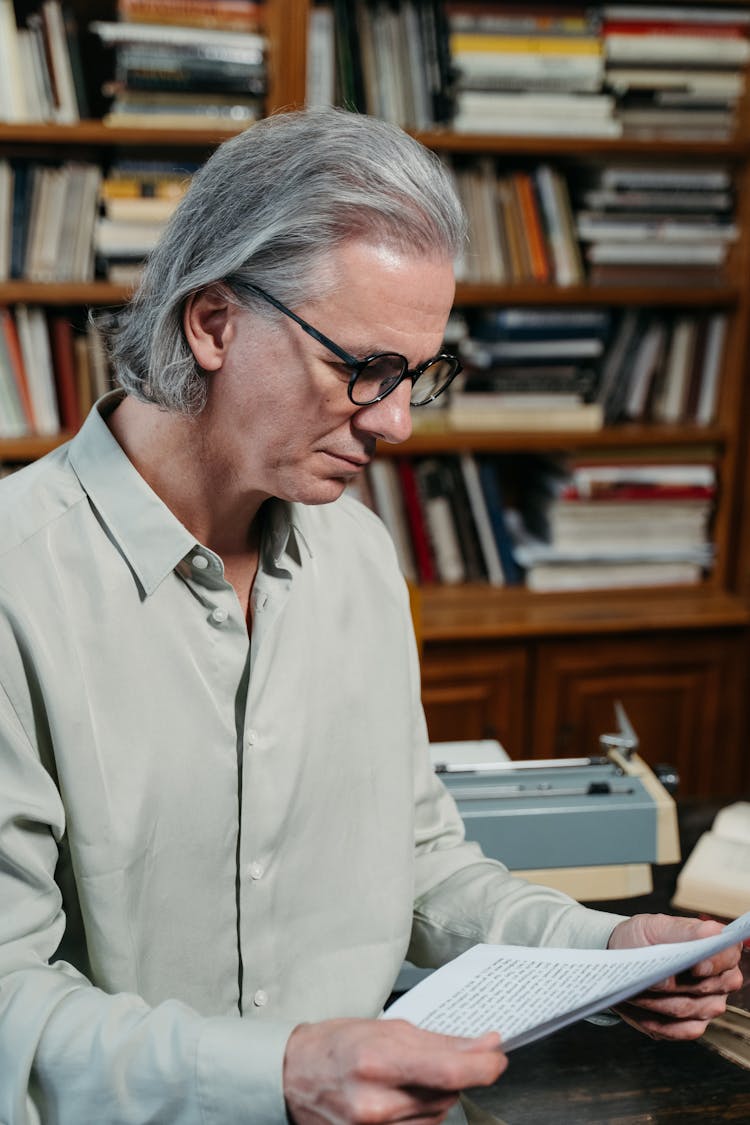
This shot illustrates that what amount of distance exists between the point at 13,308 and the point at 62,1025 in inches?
83.1

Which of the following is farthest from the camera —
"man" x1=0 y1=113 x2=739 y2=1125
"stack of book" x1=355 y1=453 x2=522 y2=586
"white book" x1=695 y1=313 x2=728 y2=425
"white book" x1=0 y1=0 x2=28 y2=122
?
"white book" x1=695 y1=313 x2=728 y2=425

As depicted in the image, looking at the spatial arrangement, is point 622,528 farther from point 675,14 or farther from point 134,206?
point 134,206

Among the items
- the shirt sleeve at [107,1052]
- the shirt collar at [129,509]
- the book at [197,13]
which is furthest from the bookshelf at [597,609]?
the shirt sleeve at [107,1052]

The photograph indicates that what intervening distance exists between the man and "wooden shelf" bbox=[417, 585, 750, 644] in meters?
1.52

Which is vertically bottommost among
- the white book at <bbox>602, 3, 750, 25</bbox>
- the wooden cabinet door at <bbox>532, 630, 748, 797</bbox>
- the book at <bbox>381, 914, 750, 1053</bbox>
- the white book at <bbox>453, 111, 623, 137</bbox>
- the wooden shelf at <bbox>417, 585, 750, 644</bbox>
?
the wooden cabinet door at <bbox>532, 630, 748, 797</bbox>

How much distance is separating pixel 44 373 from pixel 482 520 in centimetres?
109

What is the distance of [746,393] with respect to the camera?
3064 mm

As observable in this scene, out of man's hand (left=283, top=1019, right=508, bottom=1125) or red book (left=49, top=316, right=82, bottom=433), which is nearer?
man's hand (left=283, top=1019, right=508, bottom=1125)

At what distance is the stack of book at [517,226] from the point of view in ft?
9.39

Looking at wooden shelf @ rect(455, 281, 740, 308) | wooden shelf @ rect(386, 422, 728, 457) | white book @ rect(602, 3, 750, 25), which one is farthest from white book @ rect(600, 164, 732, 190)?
wooden shelf @ rect(386, 422, 728, 457)

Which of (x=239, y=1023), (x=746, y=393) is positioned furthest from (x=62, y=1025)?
(x=746, y=393)

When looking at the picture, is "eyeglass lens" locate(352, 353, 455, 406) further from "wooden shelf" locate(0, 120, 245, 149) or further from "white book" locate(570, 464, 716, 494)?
"white book" locate(570, 464, 716, 494)

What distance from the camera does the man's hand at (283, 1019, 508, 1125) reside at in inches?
33.0

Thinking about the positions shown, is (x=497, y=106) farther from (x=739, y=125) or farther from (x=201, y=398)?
(x=201, y=398)
